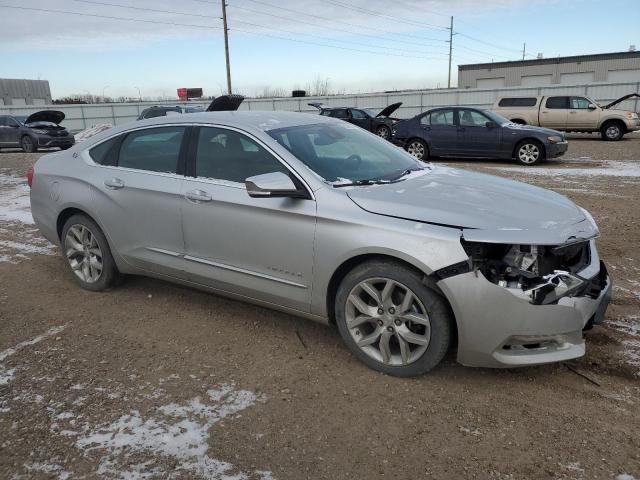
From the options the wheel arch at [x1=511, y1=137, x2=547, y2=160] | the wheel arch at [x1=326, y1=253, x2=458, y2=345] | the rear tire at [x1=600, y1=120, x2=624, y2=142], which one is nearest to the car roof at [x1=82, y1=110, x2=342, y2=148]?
the wheel arch at [x1=326, y1=253, x2=458, y2=345]

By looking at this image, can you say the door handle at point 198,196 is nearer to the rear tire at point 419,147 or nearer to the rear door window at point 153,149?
the rear door window at point 153,149

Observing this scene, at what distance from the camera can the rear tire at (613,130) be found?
60.3ft

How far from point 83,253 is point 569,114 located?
18.7 meters

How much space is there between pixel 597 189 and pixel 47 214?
850 centimetres

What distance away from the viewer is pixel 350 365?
11.0ft

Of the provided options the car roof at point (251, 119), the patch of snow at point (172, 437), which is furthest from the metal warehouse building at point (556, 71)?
the patch of snow at point (172, 437)

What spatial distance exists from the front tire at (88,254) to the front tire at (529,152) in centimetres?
1094

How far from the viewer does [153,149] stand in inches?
165

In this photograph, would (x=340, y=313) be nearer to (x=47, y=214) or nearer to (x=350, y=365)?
(x=350, y=365)

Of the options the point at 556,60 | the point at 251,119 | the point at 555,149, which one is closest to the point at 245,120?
the point at 251,119

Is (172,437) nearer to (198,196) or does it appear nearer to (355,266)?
(355,266)

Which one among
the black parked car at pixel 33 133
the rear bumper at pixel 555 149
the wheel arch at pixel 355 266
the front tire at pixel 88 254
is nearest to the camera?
the wheel arch at pixel 355 266

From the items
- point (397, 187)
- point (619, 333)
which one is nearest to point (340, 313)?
point (397, 187)

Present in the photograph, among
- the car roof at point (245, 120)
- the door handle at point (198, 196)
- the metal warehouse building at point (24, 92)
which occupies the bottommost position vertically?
the door handle at point (198, 196)
